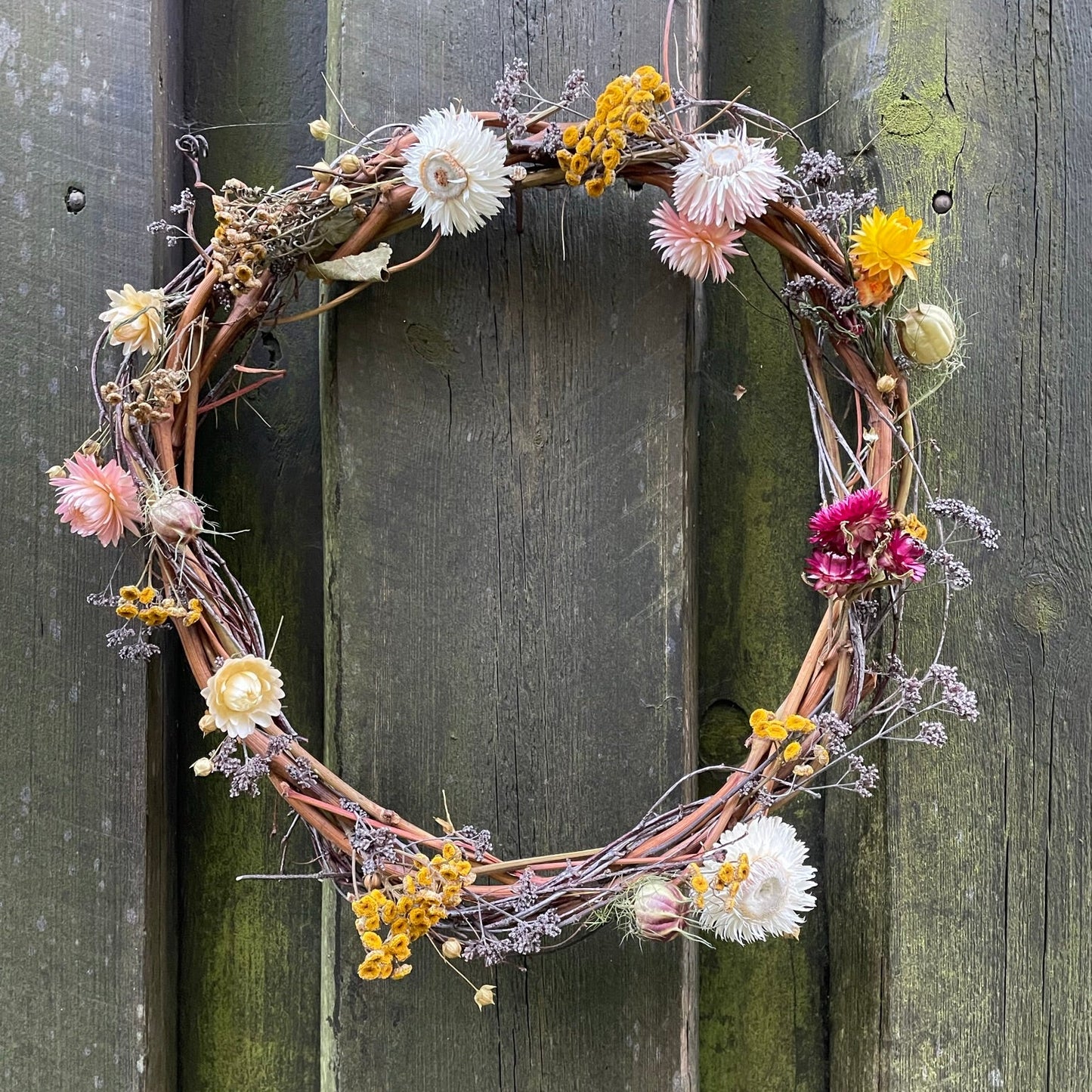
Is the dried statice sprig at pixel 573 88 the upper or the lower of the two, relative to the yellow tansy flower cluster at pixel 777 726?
upper

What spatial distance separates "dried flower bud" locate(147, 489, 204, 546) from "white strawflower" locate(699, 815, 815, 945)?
638 millimetres

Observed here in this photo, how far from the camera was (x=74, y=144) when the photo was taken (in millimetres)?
1097

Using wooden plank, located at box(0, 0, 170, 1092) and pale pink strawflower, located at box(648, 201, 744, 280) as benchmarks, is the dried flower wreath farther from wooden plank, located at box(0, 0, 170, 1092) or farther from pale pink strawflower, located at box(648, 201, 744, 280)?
wooden plank, located at box(0, 0, 170, 1092)

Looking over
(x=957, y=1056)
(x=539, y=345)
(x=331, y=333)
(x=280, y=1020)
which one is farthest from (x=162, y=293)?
(x=957, y=1056)

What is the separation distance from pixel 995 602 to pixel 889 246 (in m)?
0.46

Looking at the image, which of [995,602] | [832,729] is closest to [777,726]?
[832,729]

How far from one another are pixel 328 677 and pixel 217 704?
192mm

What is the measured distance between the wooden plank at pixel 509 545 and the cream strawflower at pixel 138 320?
20 cm

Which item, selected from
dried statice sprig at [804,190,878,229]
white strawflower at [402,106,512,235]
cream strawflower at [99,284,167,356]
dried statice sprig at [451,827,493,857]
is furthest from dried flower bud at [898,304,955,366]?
cream strawflower at [99,284,167,356]

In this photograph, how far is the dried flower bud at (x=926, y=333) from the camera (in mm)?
965

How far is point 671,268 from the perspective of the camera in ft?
3.32

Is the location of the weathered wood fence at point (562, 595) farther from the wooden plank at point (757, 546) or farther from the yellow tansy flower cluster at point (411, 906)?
the yellow tansy flower cluster at point (411, 906)

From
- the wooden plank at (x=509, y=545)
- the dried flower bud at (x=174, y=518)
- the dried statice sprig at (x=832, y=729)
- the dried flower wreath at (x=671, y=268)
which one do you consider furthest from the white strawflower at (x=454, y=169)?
the dried statice sprig at (x=832, y=729)

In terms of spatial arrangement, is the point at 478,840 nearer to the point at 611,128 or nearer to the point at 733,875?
the point at 733,875
